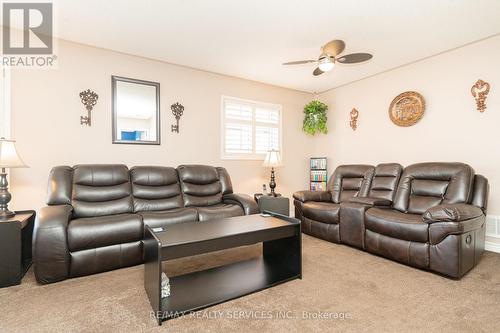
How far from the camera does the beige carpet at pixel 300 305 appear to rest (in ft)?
5.33

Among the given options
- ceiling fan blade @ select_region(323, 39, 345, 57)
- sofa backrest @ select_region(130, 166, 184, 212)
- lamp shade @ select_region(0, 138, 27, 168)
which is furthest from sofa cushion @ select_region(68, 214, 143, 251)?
ceiling fan blade @ select_region(323, 39, 345, 57)

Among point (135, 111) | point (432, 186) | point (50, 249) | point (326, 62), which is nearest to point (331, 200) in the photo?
point (432, 186)

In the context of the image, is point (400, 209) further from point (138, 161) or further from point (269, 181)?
point (138, 161)

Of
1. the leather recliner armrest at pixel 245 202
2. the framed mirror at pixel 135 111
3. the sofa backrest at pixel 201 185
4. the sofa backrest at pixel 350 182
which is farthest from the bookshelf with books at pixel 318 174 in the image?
the framed mirror at pixel 135 111

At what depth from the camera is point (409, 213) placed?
3.00 m

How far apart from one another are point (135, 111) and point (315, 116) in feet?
10.6

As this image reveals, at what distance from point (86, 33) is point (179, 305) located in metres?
3.14

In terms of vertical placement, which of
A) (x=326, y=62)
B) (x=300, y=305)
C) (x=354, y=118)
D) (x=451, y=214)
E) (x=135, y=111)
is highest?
(x=326, y=62)

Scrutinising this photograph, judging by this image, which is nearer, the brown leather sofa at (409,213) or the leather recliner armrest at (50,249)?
the leather recliner armrest at (50,249)

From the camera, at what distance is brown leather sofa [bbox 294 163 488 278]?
2295 mm

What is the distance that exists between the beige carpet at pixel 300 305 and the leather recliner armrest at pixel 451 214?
547mm

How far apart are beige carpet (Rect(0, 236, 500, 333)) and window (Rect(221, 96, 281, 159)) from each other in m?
2.45

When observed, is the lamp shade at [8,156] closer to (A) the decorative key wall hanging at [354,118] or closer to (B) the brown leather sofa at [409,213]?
(B) the brown leather sofa at [409,213]

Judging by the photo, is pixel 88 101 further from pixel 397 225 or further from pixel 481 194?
pixel 481 194
